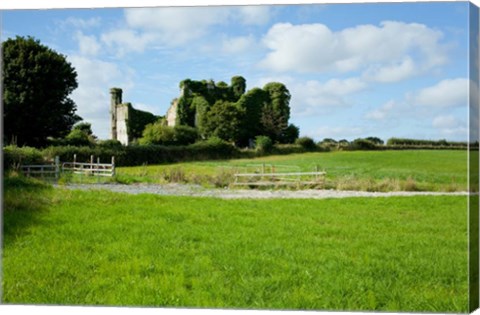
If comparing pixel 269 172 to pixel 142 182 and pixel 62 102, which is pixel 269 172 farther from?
pixel 62 102

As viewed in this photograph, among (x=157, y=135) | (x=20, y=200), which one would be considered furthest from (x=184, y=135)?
(x=20, y=200)

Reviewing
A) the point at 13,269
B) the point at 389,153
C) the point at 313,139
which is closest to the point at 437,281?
the point at 389,153

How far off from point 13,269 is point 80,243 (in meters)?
0.76

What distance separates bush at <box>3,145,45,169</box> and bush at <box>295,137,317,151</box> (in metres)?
2.98

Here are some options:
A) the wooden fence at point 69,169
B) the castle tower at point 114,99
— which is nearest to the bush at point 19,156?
the wooden fence at point 69,169

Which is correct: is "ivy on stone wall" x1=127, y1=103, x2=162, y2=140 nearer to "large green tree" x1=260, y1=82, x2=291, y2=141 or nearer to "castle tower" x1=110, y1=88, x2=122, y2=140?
"castle tower" x1=110, y1=88, x2=122, y2=140

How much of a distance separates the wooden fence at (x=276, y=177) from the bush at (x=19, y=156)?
2.31 metres

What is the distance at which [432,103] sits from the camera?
6.17m

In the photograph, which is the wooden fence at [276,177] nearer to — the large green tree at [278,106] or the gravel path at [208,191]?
the gravel path at [208,191]

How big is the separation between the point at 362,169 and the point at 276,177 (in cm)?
95

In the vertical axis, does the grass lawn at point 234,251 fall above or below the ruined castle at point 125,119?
below

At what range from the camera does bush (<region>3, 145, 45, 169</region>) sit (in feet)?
23.8

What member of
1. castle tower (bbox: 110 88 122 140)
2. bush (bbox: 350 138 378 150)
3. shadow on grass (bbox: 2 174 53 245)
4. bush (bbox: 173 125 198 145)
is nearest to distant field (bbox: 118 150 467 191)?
bush (bbox: 350 138 378 150)

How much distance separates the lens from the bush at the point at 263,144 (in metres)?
7.10
